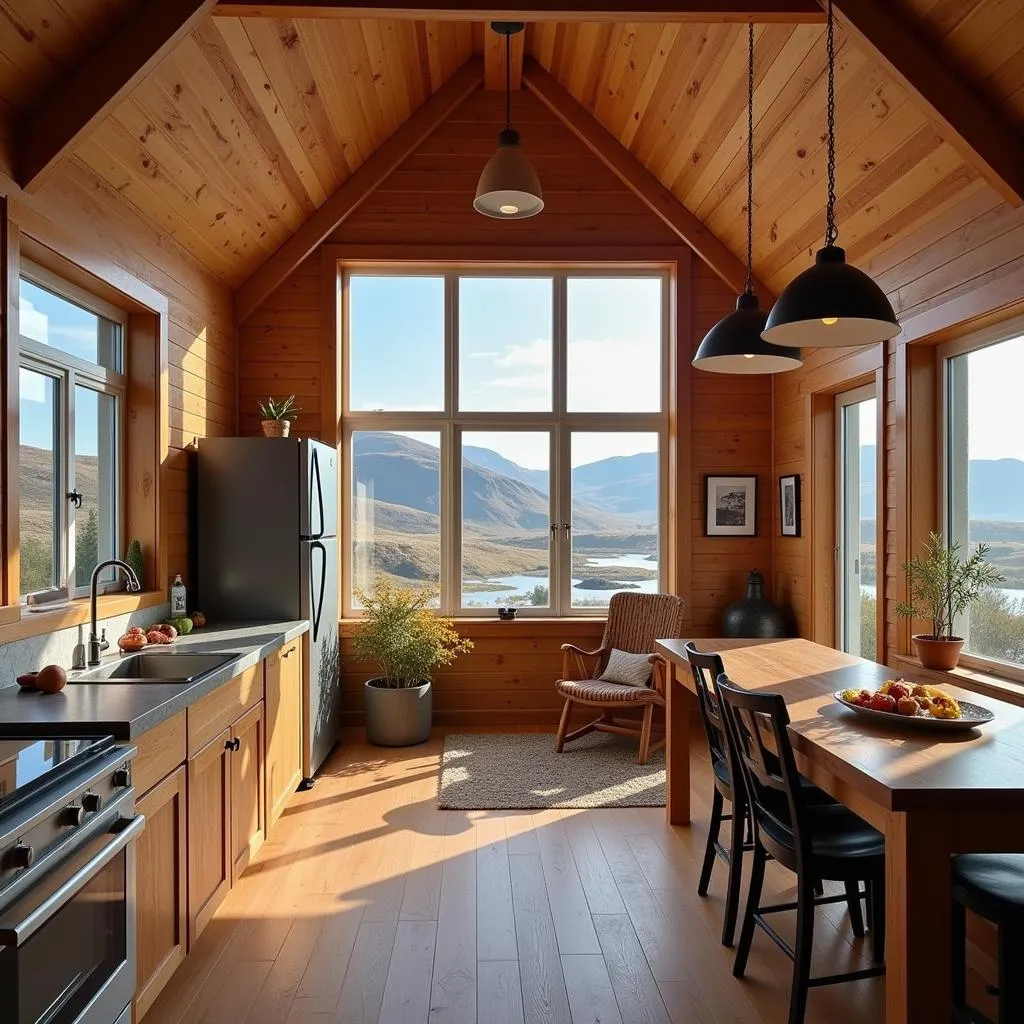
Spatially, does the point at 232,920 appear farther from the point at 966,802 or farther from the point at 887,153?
the point at 887,153

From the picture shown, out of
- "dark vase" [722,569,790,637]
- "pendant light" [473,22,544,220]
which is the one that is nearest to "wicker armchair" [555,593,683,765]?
"dark vase" [722,569,790,637]

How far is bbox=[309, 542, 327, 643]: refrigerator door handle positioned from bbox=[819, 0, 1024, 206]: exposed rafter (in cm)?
340

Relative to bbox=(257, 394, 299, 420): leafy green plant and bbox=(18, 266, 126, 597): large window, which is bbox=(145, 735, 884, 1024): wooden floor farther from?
bbox=(257, 394, 299, 420): leafy green plant

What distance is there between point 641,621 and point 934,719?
3065mm

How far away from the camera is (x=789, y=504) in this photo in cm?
534

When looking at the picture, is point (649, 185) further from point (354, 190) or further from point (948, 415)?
point (948, 415)

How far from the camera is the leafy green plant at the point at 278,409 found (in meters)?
5.04

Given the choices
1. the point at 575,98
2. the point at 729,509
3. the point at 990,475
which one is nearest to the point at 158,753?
the point at 990,475

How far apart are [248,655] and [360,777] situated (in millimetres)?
1569

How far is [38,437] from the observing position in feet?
10.8

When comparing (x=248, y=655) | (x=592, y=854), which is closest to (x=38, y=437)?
(x=248, y=655)

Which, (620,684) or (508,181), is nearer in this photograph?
(508,181)

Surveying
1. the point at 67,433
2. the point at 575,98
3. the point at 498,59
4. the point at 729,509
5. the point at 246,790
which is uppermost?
the point at 498,59

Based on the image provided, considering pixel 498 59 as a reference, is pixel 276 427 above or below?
below
